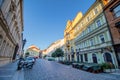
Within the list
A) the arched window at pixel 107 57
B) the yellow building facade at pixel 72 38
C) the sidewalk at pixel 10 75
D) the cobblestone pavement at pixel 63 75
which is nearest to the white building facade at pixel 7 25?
the sidewalk at pixel 10 75

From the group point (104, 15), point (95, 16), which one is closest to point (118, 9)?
point (104, 15)

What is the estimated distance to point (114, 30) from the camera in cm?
1305

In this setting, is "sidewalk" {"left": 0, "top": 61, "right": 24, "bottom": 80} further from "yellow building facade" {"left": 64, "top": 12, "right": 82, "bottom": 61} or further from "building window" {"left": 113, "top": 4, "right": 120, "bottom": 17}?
"yellow building facade" {"left": 64, "top": 12, "right": 82, "bottom": 61}

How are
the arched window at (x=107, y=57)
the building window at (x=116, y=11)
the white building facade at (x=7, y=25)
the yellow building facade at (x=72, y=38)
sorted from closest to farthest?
1. the white building facade at (x=7, y=25)
2. the building window at (x=116, y=11)
3. the arched window at (x=107, y=57)
4. the yellow building facade at (x=72, y=38)

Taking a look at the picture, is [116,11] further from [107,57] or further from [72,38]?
[72,38]

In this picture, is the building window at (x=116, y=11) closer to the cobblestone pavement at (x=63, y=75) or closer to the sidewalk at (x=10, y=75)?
the cobblestone pavement at (x=63, y=75)

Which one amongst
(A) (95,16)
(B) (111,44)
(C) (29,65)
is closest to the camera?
(B) (111,44)

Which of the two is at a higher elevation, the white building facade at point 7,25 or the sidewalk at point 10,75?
the white building facade at point 7,25

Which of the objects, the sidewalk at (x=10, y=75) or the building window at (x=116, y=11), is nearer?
the sidewalk at (x=10, y=75)

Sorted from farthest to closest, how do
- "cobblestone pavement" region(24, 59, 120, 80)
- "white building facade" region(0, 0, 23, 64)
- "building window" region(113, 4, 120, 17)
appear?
1. "building window" region(113, 4, 120, 17)
2. "white building facade" region(0, 0, 23, 64)
3. "cobblestone pavement" region(24, 59, 120, 80)

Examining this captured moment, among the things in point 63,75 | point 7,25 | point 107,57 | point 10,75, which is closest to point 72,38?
point 107,57

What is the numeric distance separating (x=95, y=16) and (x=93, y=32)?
3341 millimetres

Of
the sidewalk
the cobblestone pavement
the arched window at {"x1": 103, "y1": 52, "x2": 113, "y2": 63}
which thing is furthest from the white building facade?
the arched window at {"x1": 103, "y1": 52, "x2": 113, "y2": 63}

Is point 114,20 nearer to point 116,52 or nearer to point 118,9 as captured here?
point 118,9
